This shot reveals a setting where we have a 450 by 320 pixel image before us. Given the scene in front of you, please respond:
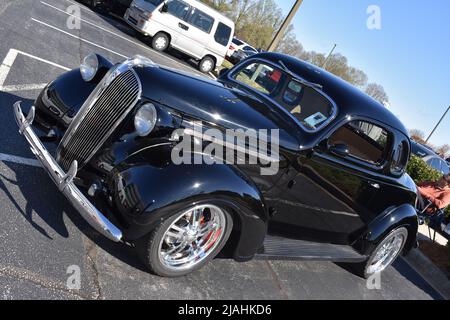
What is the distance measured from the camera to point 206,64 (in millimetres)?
16141

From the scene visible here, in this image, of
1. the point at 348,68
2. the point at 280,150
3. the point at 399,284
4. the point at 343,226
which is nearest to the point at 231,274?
the point at 280,150

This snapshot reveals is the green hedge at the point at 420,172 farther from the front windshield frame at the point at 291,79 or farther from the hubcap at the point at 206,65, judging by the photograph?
the hubcap at the point at 206,65

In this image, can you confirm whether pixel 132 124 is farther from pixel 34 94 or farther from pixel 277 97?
pixel 34 94

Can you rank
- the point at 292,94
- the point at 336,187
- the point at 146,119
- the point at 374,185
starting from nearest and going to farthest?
the point at 146,119
the point at 336,187
the point at 292,94
the point at 374,185

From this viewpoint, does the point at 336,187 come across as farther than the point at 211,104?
Yes

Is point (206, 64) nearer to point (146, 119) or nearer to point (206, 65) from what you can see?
point (206, 65)

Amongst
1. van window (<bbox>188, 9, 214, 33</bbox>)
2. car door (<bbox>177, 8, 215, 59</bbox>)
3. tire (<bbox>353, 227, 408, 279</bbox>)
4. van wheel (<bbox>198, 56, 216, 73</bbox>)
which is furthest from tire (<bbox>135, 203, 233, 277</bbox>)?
van wheel (<bbox>198, 56, 216, 73</bbox>)

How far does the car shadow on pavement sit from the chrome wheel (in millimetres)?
2975

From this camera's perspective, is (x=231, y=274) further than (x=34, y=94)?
No

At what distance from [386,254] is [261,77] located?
108 inches

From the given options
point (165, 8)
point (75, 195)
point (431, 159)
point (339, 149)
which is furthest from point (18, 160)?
point (431, 159)

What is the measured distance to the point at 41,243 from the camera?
3059mm

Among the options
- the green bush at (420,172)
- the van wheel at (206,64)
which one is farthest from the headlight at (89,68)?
the van wheel at (206,64)

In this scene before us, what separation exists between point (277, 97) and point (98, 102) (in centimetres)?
183
